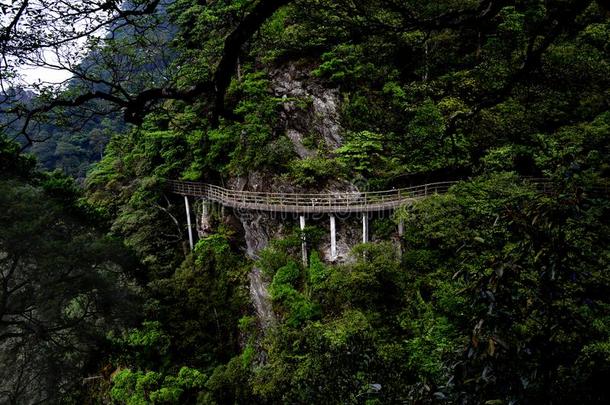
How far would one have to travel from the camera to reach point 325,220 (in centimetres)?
1459

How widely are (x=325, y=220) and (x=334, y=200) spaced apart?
3.04ft

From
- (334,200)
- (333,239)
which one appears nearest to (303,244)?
(333,239)

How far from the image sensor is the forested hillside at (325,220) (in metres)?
1.97

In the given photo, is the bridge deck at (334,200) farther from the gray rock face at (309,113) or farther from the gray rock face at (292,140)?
the gray rock face at (309,113)

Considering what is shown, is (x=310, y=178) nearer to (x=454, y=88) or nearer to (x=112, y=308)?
(x=454, y=88)

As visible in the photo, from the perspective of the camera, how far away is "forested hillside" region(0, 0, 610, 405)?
1.97 meters

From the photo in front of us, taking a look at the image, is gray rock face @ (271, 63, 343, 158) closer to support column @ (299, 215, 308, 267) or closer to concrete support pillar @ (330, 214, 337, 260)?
support column @ (299, 215, 308, 267)

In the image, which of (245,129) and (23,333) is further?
(245,129)

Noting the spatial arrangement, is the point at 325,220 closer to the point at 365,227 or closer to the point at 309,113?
the point at 365,227

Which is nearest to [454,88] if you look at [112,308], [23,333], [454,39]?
[454,39]

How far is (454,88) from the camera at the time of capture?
14.4 m

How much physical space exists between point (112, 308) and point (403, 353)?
25.9ft

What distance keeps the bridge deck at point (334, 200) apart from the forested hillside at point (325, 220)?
54 cm

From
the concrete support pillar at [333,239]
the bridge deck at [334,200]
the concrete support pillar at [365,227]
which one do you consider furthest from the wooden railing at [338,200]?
the concrete support pillar at [333,239]
